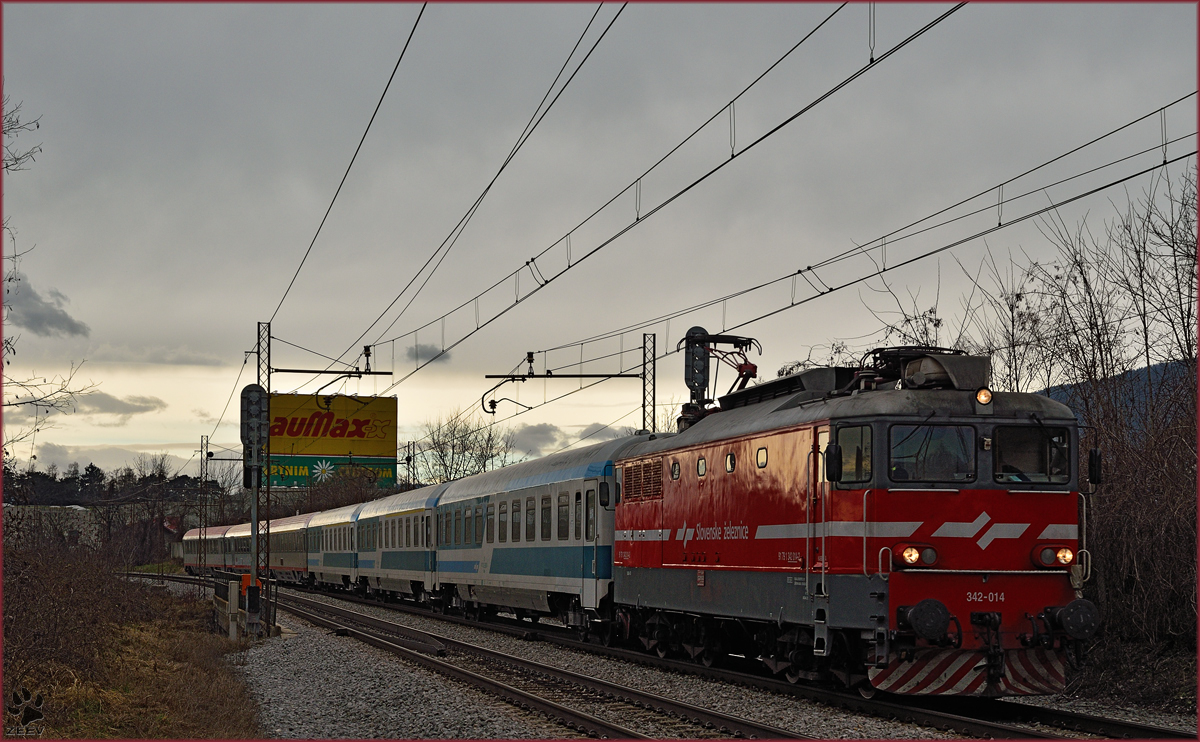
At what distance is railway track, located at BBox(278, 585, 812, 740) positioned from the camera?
1230cm

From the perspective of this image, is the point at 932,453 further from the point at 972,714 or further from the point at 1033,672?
the point at 972,714

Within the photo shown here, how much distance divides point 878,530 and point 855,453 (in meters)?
0.86

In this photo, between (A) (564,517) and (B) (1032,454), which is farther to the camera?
(A) (564,517)

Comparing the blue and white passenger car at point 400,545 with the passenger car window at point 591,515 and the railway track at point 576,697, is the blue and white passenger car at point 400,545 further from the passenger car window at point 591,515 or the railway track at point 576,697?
the passenger car window at point 591,515

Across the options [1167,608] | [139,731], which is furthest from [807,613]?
[139,731]

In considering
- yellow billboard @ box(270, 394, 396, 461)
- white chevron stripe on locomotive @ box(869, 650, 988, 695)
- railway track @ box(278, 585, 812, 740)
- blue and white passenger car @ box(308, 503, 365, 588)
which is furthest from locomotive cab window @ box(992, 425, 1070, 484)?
yellow billboard @ box(270, 394, 396, 461)

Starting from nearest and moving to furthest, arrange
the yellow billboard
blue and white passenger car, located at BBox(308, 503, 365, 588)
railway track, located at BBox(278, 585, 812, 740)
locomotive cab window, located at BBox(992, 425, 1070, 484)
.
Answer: railway track, located at BBox(278, 585, 812, 740)
locomotive cab window, located at BBox(992, 425, 1070, 484)
blue and white passenger car, located at BBox(308, 503, 365, 588)
the yellow billboard

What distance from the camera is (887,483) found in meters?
12.8

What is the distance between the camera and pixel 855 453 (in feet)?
42.8

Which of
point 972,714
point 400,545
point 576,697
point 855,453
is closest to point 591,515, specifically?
point 576,697

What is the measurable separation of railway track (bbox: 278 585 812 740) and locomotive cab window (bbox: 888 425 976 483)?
10.0 feet

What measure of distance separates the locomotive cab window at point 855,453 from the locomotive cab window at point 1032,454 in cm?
139

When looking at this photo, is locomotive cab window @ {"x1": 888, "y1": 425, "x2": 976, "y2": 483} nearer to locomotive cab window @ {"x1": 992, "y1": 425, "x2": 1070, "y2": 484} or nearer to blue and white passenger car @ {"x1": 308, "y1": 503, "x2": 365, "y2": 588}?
locomotive cab window @ {"x1": 992, "y1": 425, "x2": 1070, "y2": 484}

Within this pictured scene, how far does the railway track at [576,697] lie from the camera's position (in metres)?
12.3
